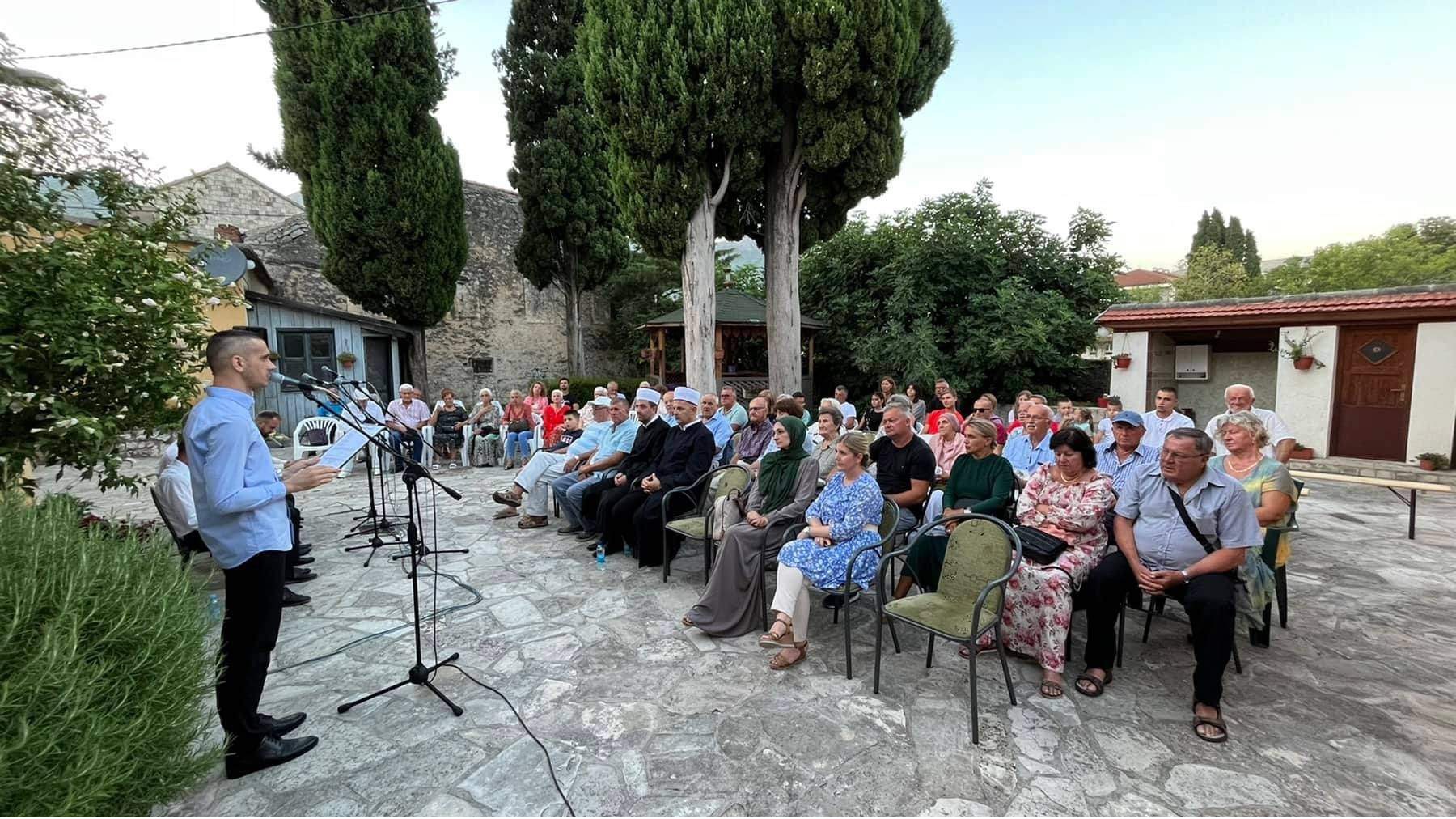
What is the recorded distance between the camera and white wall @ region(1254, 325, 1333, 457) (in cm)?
1039

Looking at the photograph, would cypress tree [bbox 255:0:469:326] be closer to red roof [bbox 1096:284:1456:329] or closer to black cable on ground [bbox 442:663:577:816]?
black cable on ground [bbox 442:663:577:816]

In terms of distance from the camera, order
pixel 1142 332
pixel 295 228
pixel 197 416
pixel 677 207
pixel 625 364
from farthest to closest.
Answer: pixel 625 364 < pixel 295 228 < pixel 1142 332 < pixel 677 207 < pixel 197 416

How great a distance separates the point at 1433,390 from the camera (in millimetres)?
9414

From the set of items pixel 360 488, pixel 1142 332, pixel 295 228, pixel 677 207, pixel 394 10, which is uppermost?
pixel 394 10

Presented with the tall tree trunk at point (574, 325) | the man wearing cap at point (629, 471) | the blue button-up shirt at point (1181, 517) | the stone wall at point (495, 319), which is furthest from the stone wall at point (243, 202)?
the blue button-up shirt at point (1181, 517)

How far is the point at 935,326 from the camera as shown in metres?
14.6

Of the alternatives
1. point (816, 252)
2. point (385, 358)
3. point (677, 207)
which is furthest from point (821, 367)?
point (385, 358)

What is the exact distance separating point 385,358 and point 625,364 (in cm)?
699

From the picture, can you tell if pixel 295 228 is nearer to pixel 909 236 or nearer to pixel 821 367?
pixel 821 367

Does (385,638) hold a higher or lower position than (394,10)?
lower

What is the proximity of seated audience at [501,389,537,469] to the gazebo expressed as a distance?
4077 millimetres

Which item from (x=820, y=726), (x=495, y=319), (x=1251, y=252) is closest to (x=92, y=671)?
(x=820, y=726)

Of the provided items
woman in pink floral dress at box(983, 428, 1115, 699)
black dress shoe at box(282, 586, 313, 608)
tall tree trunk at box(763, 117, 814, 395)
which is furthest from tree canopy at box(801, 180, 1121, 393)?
black dress shoe at box(282, 586, 313, 608)

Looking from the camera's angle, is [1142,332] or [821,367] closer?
[1142,332]
